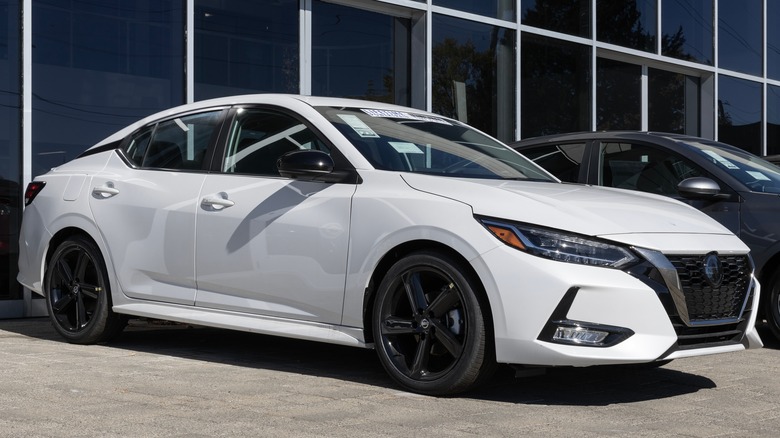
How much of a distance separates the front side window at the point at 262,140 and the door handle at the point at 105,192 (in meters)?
0.88

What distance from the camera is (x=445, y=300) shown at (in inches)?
207

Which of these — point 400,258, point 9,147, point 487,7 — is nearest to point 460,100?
point 487,7

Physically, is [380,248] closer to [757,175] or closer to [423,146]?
[423,146]

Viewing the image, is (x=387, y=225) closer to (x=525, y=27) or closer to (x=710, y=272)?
(x=710, y=272)

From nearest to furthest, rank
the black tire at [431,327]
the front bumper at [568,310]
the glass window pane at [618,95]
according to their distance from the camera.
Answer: the front bumper at [568,310] → the black tire at [431,327] → the glass window pane at [618,95]

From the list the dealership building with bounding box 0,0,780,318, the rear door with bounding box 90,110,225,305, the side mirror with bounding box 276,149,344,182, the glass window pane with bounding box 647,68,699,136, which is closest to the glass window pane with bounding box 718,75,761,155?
the dealership building with bounding box 0,0,780,318

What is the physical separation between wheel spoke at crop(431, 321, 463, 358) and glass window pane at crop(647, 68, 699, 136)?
1173 cm

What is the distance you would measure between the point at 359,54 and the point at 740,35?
28.7ft

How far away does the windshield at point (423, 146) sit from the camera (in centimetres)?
594

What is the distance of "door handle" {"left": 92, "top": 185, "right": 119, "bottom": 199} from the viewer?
22.8ft

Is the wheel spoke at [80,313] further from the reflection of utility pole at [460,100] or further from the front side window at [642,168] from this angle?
the reflection of utility pole at [460,100]

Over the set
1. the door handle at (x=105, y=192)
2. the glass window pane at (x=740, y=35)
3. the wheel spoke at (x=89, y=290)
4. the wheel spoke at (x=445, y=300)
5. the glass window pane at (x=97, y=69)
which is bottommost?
the wheel spoke at (x=89, y=290)

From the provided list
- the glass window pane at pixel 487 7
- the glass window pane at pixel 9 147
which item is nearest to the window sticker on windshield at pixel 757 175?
the glass window pane at pixel 487 7

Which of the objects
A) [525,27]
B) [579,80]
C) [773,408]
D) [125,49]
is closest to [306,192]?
[773,408]
